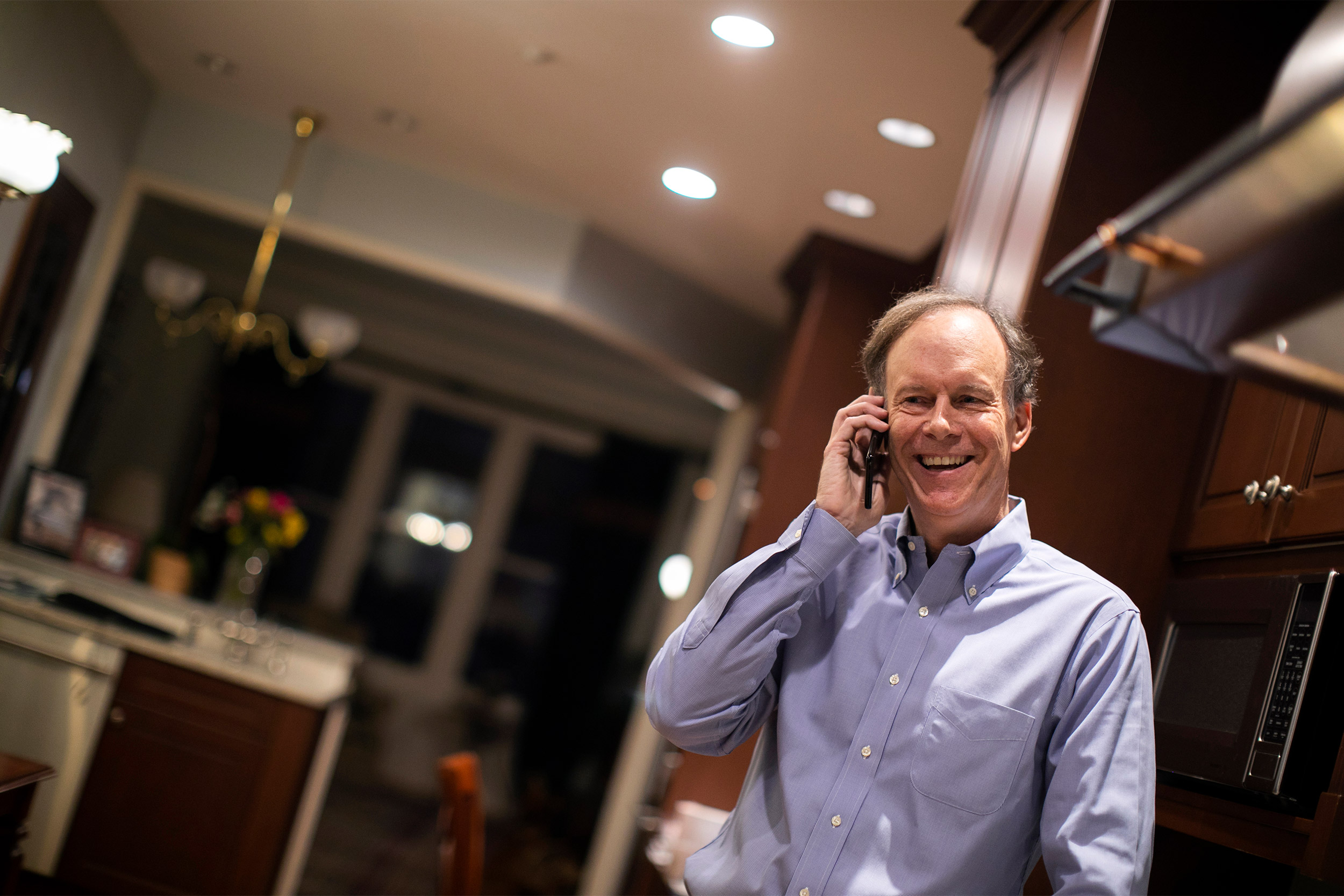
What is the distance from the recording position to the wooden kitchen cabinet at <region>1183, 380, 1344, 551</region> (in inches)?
60.8

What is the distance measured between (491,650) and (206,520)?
330 centimetres

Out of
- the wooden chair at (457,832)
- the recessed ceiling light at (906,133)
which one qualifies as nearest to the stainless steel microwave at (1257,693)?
the wooden chair at (457,832)

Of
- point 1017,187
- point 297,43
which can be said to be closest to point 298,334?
point 297,43

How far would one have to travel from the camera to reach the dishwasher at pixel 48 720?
3.52 metres

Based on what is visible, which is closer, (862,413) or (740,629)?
(740,629)

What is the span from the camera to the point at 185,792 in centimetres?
356

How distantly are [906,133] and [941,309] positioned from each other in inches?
75.8

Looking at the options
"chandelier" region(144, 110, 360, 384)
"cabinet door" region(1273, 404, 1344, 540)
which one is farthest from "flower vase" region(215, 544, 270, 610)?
"cabinet door" region(1273, 404, 1344, 540)

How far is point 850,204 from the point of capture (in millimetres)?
3795

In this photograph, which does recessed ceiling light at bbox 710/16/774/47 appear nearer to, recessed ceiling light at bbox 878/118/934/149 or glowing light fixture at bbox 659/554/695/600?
recessed ceiling light at bbox 878/118/934/149

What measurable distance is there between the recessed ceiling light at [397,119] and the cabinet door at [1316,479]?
3.35m

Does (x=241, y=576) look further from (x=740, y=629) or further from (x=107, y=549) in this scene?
(x=740, y=629)

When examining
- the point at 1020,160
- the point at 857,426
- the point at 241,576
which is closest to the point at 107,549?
the point at 241,576

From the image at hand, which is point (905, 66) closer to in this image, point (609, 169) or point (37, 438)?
point (609, 169)
